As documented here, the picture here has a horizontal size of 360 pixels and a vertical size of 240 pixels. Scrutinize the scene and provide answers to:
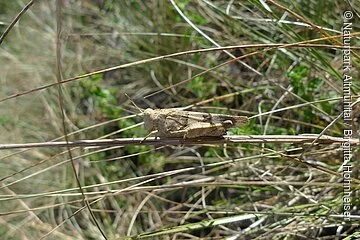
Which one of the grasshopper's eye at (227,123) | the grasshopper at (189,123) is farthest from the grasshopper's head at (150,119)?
the grasshopper's eye at (227,123)

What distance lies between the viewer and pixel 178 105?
1.52m

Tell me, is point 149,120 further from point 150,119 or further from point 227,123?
point 227,123

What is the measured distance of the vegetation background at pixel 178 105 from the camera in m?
1.00

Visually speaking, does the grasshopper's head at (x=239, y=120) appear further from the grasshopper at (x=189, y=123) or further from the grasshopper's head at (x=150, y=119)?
the grasshopper's head at (x=150, y=119)

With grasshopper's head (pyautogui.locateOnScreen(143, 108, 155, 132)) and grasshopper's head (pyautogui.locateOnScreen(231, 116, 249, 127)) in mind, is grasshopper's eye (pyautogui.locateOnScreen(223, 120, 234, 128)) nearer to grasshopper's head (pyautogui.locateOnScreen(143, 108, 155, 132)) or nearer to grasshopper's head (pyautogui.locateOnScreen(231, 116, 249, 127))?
grasshopper's head (pyautogui.locateOnScreen(231, 116, 249, 127))

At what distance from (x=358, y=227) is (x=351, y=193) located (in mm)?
62

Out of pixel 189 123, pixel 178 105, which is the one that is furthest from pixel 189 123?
pixel 178 105

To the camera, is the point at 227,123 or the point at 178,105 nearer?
the point at 227,123

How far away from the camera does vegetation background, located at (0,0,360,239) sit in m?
1.00

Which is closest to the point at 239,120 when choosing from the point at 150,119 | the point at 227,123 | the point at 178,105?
the point at 227,123

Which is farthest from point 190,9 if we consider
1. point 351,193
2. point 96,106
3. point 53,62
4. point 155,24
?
point 351,193

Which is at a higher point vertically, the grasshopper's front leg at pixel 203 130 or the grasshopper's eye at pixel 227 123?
the grasshopper's eye at pixel 227 123

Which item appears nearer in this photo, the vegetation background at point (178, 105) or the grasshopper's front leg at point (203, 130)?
the grasshopper's front leg at point (203, 130)

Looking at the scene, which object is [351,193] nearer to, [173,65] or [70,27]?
[173,65]
